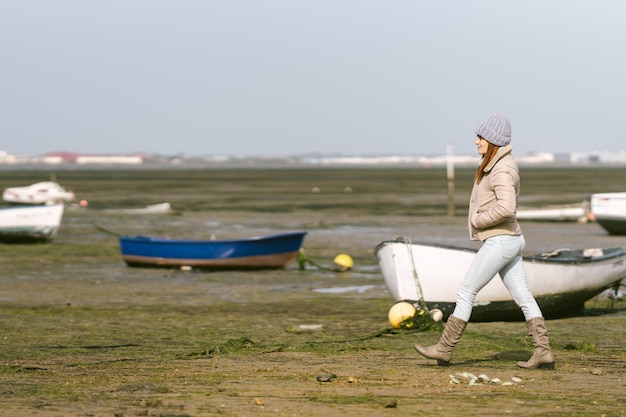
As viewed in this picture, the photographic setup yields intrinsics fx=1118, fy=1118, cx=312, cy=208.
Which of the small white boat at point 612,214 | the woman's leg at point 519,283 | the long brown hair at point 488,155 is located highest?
the long brown hair at point 488,155

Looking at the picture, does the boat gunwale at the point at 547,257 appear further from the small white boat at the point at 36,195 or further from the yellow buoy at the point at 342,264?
the small white boat at the point at 36,195

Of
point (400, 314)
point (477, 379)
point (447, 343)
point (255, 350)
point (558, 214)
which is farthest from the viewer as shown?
point (558, 214)

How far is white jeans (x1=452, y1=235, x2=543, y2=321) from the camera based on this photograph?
1003 cm

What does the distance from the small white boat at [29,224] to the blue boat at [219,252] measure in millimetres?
7122

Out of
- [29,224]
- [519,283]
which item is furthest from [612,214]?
[519,283]

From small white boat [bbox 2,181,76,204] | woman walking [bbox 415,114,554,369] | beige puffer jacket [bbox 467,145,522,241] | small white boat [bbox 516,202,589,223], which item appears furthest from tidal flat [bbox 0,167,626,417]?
small white boat [bbox 2,181,76,204]

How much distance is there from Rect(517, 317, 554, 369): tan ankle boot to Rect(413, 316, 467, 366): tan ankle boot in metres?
0.62

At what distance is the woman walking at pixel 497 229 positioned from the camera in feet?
32.7

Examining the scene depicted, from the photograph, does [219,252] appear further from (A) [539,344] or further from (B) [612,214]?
(B) [612,214]

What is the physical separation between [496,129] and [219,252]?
1399 centimetres

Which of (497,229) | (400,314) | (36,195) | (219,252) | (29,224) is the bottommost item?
(36,195)

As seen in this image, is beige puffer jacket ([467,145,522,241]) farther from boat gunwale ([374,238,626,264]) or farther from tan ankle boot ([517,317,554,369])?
boat gunwale ([374,238,626,264])

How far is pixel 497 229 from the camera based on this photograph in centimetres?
1003

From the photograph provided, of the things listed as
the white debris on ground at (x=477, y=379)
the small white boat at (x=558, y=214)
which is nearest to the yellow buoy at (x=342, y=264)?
the white debris on ground at (x=477, y=379)
